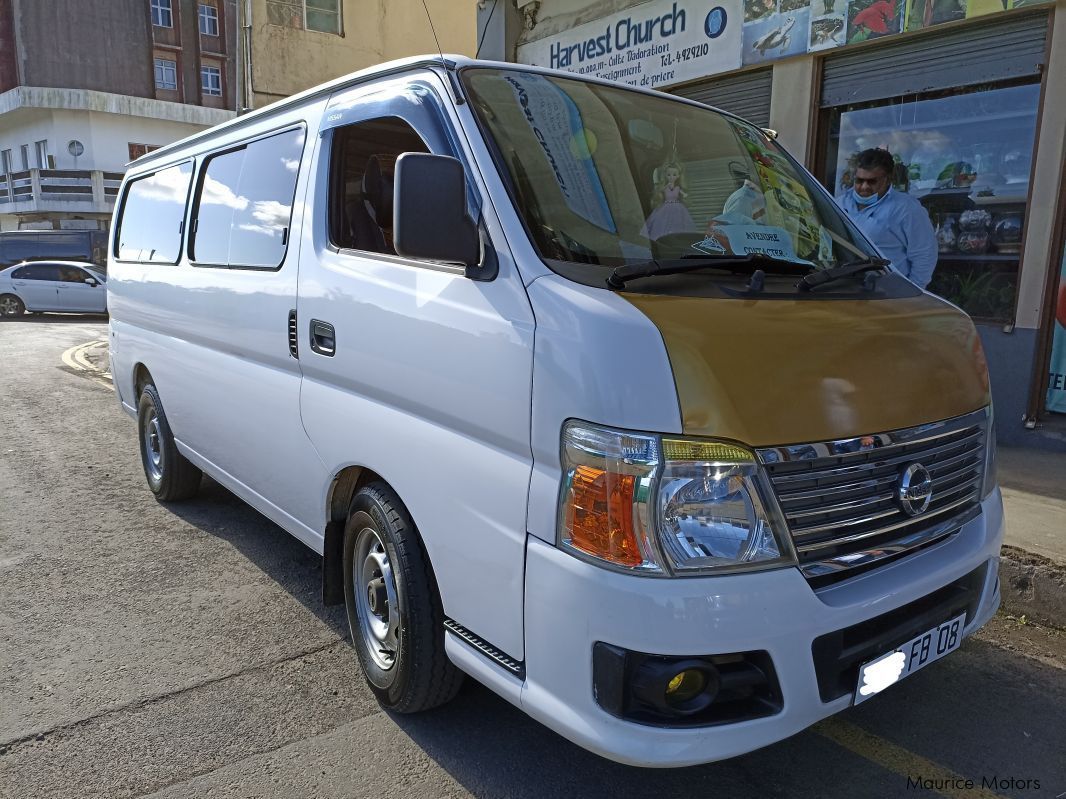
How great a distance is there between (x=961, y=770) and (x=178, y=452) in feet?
14.3

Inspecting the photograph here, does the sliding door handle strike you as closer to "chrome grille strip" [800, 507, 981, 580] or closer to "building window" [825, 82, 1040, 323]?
"chrome grille strip" [800, 507, 981, 580]

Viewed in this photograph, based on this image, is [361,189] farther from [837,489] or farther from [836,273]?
[837,489]

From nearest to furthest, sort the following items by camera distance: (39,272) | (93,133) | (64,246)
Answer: (39,272)
(64,246)
(93,133)

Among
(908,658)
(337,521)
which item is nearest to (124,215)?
(337,521)

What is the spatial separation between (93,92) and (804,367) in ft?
145

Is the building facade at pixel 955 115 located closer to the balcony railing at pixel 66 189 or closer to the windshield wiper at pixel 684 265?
the windshield wiper at pixel 684 265

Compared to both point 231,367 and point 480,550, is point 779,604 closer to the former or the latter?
point 480,550

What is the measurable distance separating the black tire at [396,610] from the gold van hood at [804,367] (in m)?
1.09

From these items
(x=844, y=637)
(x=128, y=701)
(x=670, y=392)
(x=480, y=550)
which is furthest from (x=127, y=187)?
(x=844, y=637)

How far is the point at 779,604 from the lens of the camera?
1.94 metres

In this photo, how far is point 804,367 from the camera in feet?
6.84

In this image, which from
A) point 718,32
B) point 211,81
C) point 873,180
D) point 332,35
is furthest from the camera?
point 211,81

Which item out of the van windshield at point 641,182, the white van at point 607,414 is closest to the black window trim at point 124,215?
the white van at point 607,414

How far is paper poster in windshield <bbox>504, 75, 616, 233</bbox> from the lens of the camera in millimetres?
2457
